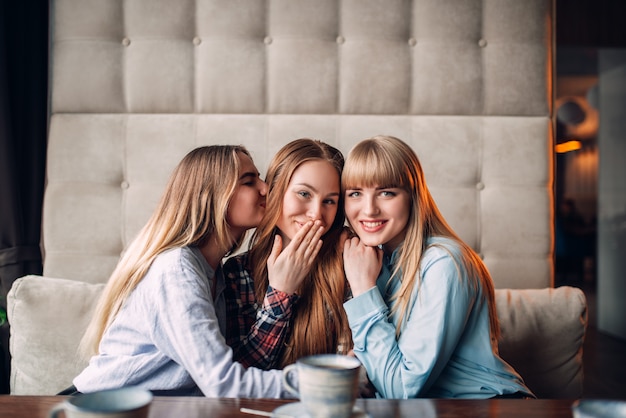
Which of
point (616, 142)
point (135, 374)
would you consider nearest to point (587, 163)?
point (616, 142)

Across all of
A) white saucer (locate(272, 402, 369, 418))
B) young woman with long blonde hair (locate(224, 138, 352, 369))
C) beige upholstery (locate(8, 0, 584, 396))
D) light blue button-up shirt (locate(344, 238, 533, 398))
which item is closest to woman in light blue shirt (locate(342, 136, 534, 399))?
light blue button-up shirt (locate(344, 238, 533, 398))

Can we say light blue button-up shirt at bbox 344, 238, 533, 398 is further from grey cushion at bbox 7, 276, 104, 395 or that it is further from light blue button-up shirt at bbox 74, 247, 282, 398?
grey cushion at bbox 7, 276, 104, 395

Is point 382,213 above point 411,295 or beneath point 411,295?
above

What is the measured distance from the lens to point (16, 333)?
1.65 m

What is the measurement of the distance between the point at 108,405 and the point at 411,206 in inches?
38.4

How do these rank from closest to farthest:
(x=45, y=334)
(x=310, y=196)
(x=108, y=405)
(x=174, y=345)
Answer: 1. (x=108, y=405)
2. (x=174, y=345)
3. (x=310, y=196)
4. (x=45, y=334)

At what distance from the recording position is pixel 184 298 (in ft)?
3.79

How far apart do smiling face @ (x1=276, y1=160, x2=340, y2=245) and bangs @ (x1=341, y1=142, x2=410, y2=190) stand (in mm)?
114

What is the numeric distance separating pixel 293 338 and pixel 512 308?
0.76 m

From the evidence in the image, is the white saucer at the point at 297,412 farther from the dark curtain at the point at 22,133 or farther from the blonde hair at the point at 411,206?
the dark curtain at the point at 22,133

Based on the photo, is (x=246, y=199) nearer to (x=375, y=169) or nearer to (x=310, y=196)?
(x=310, y=196)

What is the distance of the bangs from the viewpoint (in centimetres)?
138

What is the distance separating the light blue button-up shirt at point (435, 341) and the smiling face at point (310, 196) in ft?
1.03

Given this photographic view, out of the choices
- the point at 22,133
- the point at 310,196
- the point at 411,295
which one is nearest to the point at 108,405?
the point at 411,295
